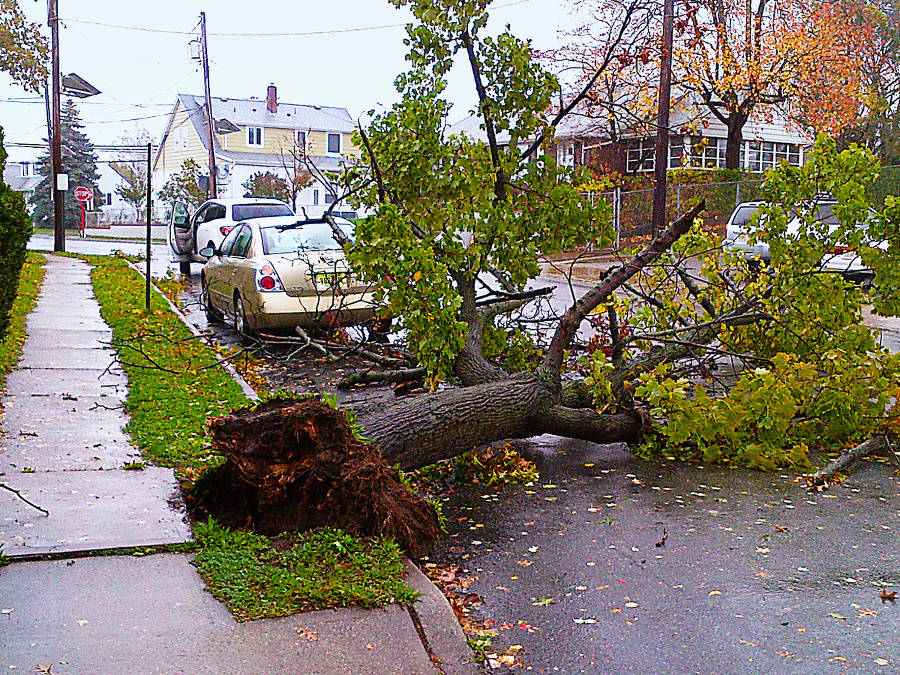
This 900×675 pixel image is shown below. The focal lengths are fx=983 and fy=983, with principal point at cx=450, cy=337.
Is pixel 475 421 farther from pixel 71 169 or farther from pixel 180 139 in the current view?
pixel 71 169

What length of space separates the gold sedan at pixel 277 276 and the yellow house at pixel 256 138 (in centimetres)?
4684

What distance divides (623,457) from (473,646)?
3427mm

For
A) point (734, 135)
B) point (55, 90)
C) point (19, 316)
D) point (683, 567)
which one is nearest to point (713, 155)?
point (734, 135)

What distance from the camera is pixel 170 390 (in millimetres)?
8570

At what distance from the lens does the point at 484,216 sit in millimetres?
7852

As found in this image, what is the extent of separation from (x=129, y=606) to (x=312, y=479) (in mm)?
1173

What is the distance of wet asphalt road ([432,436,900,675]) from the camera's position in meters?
3.99

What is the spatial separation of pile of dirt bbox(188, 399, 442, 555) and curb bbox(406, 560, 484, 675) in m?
0.53

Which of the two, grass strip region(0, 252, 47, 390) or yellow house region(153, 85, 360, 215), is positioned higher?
yellow house region(153, 85, 360, 215)

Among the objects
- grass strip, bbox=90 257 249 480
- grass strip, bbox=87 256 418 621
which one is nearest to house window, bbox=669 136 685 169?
grass strip, bbox=90 257 249 480

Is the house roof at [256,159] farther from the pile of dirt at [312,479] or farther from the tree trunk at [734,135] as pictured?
the pile of dirt at [312,479]

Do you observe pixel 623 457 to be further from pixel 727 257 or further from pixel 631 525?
pixel 727 257

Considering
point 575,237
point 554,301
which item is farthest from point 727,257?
point 554,301

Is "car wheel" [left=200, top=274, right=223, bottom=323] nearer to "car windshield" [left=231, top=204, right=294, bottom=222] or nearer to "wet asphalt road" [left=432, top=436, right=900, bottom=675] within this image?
"car windshield" [left=231, top=204, right=294, bottom=222]
